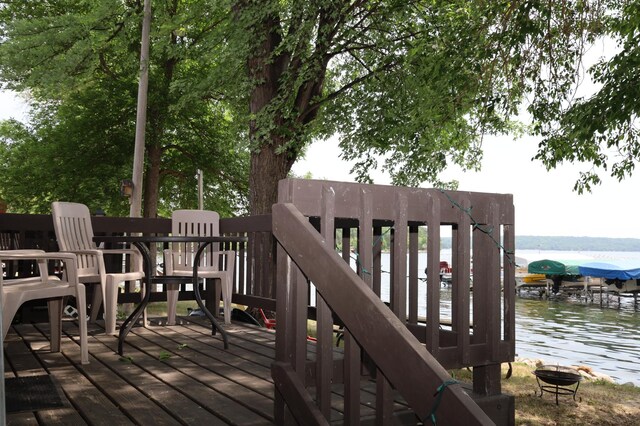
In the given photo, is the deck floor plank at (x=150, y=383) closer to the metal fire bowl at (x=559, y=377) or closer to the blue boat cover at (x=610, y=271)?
the metal fire bowl at (x=559, y=377)

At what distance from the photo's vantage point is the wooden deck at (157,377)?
2.91m

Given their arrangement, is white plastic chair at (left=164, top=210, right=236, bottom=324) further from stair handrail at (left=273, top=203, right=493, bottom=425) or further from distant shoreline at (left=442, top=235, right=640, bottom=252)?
distant shoreline at (left=442, top=235, right=640, bottom=252)

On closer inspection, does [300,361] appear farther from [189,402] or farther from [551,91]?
[551,91]

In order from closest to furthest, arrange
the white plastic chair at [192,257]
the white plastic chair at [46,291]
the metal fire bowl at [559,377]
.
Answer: the white plastic chair at [46,291] < the white plastic chair at [192,257] < the metal fire bowl at [559,377]

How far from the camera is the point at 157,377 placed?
12.5 feet

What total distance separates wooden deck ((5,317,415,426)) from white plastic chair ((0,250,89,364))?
0.93 feet

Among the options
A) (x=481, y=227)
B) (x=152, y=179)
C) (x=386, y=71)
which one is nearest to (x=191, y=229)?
(x=481, y=227)

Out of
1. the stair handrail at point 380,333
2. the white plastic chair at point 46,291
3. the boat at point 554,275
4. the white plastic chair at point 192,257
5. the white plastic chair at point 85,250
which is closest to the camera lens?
the stair handrail at point 380,333

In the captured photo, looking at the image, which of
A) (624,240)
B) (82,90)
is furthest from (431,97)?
(624,240)

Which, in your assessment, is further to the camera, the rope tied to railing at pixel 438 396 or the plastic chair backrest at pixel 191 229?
the plastic chair backrest at pixel 191 229

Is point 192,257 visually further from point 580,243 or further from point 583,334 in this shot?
point 580,243

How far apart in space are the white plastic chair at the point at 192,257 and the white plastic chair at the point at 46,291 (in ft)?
5.10

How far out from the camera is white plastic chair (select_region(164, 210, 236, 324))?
19.5ft

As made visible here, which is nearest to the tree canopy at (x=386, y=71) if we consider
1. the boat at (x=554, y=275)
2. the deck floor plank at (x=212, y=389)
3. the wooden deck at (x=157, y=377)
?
the wooden deck at (x=157, y=377)
